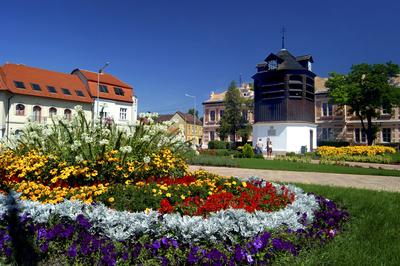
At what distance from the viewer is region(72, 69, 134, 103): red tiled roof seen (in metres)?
43.8

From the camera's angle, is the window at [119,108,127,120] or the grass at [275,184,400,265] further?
the window at [119,108,127,120]

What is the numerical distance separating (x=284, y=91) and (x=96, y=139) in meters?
26.5

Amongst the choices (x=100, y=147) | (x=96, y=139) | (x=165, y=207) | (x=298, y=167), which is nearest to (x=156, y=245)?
(x=165, y=207)

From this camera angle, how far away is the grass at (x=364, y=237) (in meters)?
3.58

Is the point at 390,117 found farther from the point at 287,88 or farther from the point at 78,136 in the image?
the point at 78,136

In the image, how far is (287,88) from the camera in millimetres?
30719

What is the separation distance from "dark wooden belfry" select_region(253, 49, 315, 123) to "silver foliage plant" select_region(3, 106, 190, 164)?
24.4 meters

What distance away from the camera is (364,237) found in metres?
4.57

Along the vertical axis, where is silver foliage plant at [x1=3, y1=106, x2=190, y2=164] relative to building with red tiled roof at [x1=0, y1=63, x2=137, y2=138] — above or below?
below

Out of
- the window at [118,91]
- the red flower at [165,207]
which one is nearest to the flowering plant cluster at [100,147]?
the red flower at [165,207]

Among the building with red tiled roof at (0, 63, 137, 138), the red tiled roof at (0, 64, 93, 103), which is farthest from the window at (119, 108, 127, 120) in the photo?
the red tiled roof at (0, 64, 93, 103)

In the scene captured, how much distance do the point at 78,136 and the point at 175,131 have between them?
2619 mm

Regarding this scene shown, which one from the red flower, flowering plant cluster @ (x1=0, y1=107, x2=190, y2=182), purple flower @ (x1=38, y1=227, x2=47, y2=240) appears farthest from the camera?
flowering plant cluster @ (x1=0, y1=107, x2=190, y2=182)

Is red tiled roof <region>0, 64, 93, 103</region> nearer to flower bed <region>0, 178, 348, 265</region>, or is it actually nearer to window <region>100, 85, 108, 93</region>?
window <region>100, 85, 108, 93</region>
